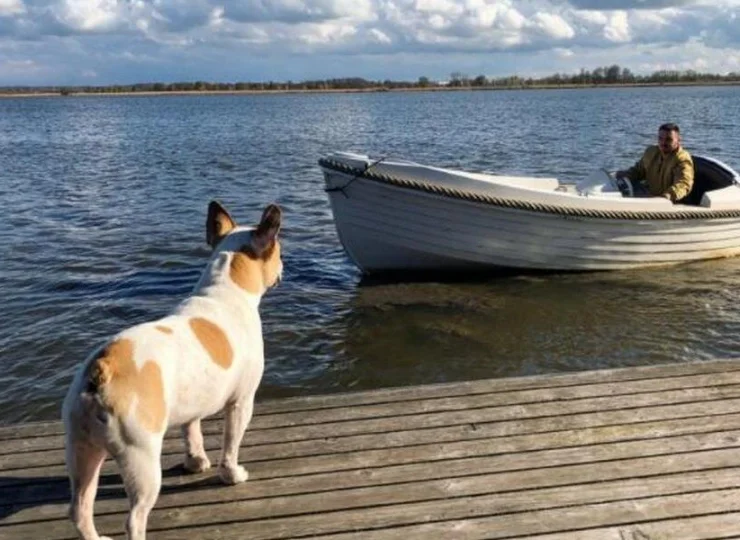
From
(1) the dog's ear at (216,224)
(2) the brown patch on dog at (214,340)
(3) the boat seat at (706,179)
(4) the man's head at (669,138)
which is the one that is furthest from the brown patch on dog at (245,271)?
(3) the boat seat at (706,179)

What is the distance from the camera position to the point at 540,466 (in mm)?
3992

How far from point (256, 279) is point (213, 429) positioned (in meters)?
1.26

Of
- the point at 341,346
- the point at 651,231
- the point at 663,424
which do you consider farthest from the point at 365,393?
the point at 651,231

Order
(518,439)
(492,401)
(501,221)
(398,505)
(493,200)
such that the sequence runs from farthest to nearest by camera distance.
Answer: (501,221) < (493,200) < (492,401) < (518,439) < (398,505)

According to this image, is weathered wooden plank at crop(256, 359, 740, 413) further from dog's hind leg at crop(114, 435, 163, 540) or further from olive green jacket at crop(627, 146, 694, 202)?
olive green jacket at crop(627, 146, 694, 202)

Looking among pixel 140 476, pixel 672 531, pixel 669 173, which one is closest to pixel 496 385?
pixel 672 531

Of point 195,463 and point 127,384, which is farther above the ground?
point 127,384

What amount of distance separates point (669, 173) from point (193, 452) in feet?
27.6

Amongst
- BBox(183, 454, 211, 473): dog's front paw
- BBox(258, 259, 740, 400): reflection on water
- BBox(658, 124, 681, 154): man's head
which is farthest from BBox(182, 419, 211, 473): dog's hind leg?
BBox(658, 124, 681, 154): man's head

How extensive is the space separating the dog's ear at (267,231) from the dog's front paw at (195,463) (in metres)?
1.14

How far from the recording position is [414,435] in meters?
4.39

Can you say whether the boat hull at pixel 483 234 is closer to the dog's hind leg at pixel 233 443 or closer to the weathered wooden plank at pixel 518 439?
the weathered wooden plank at pixel 518 439

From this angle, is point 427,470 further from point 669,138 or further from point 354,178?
point 669,138

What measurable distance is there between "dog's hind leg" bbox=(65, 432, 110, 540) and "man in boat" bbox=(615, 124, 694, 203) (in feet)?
28.8
